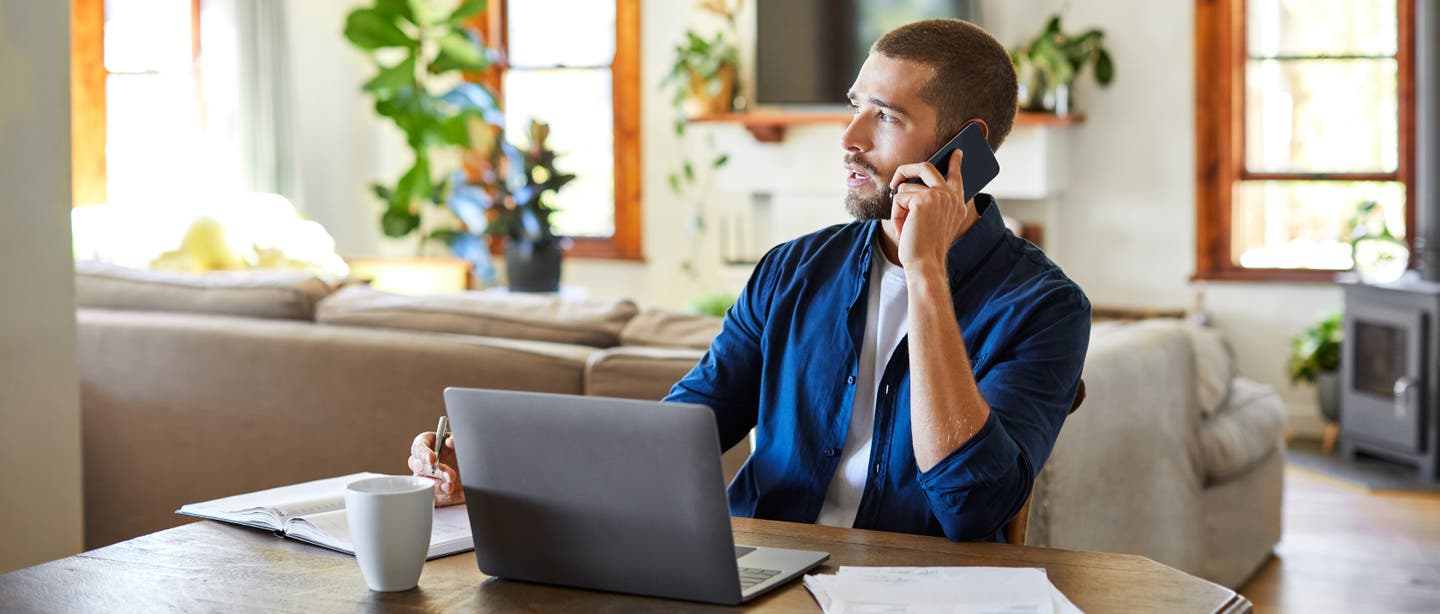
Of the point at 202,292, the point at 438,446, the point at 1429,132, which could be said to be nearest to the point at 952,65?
the point at 438,446

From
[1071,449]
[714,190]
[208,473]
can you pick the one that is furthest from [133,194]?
[1071,449]

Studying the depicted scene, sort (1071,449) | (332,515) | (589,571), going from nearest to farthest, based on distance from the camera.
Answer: (589,571) → (332,515) → (1071,449)

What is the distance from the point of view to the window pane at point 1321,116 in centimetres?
562

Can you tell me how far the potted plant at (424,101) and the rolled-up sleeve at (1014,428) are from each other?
4716 millimetres

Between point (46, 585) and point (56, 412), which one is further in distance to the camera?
Answer: point (56, 412)

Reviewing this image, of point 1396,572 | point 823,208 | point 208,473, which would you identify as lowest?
point 1396,572

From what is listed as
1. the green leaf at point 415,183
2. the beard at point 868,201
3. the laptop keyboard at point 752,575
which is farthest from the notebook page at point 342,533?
the green leaf at point 415,183

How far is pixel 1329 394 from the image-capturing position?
5.23 meters

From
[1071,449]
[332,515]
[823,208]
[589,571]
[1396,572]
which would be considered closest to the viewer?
[589,571]

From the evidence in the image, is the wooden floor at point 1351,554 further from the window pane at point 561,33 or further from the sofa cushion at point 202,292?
the window pane at point 561,33

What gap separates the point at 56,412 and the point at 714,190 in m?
4.06

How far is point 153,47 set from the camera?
223 inches

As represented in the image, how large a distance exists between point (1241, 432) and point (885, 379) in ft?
6.82

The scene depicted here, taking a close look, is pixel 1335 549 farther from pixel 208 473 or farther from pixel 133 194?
pixel 133 194
